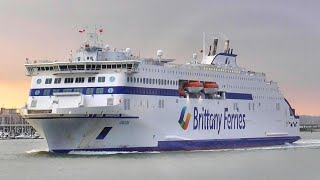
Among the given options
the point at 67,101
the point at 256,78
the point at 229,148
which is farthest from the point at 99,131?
the point at 256,78

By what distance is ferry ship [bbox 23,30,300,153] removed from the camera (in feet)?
142

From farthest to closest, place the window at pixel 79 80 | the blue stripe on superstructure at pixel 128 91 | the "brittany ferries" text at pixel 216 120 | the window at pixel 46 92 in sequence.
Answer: the "brittany ferries" text at pixel 216 120, the window at pixel 46 92, the window at pixel 79 80, the blue stripe on superstructure at pixel 128 91

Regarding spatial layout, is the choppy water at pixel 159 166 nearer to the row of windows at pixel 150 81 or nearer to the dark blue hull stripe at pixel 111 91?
the dark blue hull stripe at pixel 111 91

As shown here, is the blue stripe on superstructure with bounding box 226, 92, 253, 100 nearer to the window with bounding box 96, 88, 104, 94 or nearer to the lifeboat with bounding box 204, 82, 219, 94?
the lifeboat with bounding box 204, 82, 219, 94

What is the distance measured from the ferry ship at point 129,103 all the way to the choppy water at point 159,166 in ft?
4.34

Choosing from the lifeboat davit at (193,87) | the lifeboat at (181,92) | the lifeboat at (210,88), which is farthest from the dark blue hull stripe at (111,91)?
the lifeboat at (210,88)

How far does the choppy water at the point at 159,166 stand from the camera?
108 ft

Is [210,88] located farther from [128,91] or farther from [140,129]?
[128,91]

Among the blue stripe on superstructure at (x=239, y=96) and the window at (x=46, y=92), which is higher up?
the blue stripe on superstructure at (x=239, y=96)

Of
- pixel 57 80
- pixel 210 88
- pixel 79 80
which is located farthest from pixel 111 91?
pixel 210 88

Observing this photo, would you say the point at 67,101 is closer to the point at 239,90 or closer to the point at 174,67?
the point at 174,67

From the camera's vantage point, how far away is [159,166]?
36.8 metres

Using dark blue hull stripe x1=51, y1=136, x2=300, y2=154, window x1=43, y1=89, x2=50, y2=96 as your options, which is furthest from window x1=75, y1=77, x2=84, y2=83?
dark blue hull stripe x1=51, y1=136, x2=300, y2=154

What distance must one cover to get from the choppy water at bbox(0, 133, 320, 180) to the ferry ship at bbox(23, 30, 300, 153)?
4.34 ft
